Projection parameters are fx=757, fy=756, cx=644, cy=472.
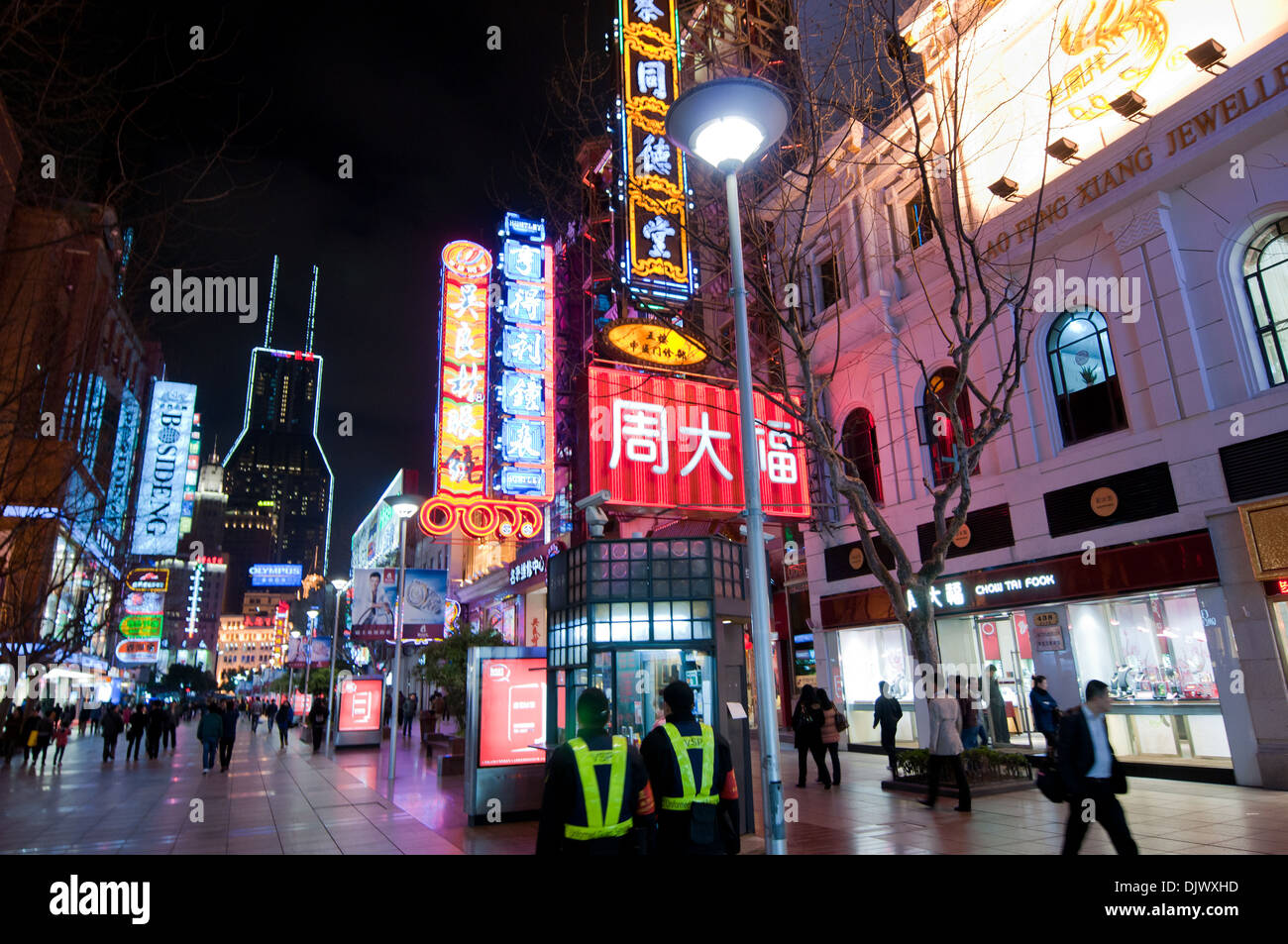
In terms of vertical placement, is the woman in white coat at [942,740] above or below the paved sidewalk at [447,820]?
above

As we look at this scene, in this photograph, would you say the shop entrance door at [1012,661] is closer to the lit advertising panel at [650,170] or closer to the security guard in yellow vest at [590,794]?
the lit advertising panel at [650,170]

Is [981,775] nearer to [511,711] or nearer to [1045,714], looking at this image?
[1045,714]

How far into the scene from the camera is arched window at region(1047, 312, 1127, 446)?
14.5m

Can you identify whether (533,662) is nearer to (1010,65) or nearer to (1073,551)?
(1073,551)

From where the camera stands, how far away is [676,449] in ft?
53.3

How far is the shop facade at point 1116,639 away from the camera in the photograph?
1257cm

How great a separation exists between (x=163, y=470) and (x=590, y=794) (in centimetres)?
4425

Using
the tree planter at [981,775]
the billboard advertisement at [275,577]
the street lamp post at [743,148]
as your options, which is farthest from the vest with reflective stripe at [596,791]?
the billboard advertisement at [275,577]

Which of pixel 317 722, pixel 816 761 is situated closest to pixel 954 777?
pixel 816 761

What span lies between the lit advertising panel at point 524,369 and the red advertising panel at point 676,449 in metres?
8.56
